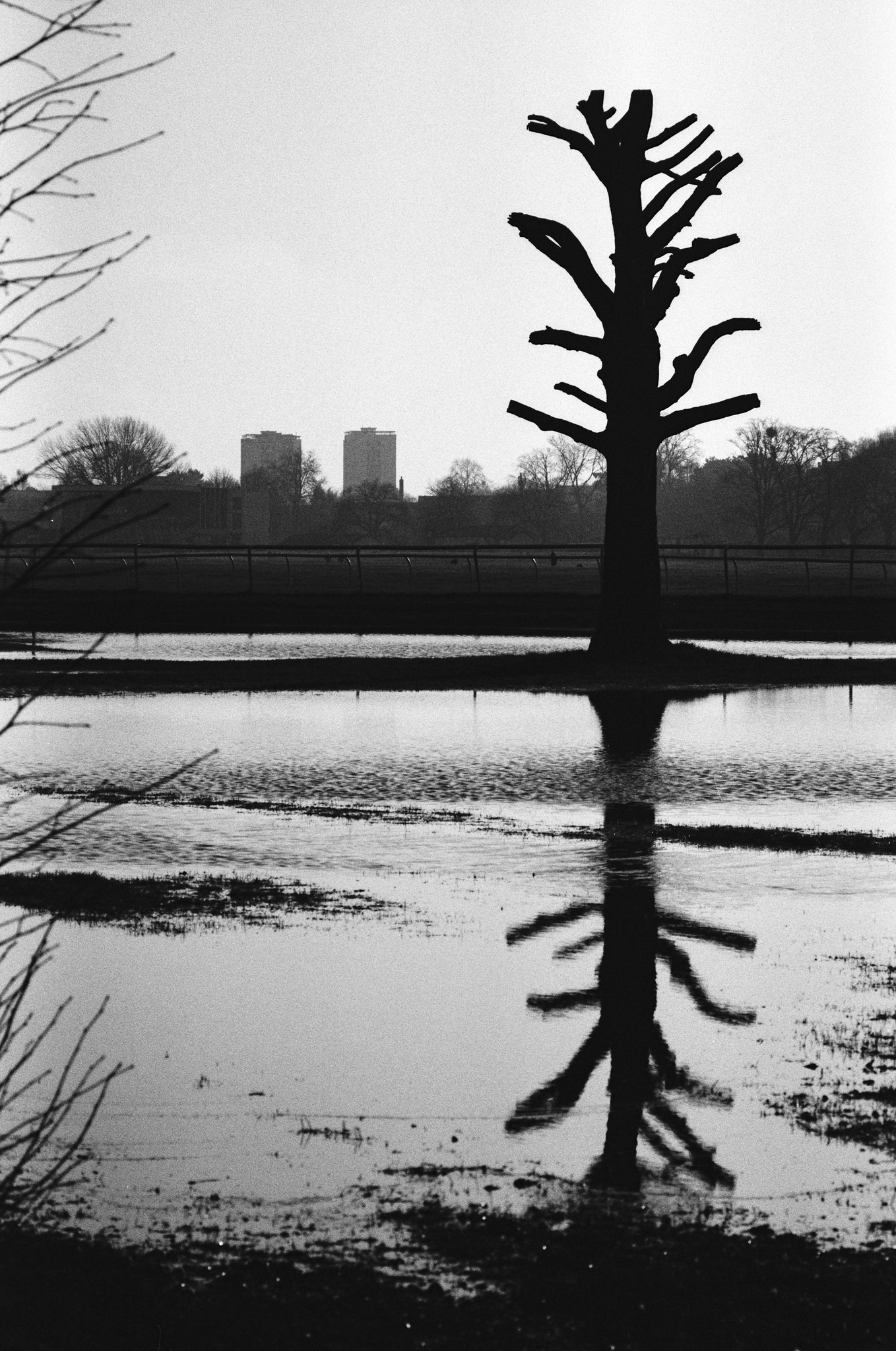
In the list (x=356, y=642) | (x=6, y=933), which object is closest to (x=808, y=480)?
(x=356, y=642)

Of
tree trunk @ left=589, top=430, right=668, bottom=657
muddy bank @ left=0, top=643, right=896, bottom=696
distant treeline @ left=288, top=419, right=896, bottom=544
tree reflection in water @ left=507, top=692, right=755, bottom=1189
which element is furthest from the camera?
distant treeline @ left=288, top=419, right=896, bottom=544

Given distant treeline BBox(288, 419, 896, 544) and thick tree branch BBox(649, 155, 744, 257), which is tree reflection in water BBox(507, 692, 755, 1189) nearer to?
thick tree branch BBox(649, 155, 744, 257)

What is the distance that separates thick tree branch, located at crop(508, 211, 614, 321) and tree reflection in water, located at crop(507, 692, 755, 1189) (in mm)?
13967

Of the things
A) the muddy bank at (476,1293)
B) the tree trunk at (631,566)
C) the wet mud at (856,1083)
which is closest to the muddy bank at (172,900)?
the wet mud at (856,1083)

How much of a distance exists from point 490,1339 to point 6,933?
4.56 meters

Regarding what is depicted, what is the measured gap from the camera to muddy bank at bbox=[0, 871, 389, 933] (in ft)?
26.6

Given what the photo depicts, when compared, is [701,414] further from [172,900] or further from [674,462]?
[674,462]

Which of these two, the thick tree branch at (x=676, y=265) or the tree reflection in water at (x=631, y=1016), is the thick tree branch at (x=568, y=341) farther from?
the tree reflection in water at (x=631, y=1016)

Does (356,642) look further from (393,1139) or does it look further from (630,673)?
(393,1139)

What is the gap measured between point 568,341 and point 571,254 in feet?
4.12

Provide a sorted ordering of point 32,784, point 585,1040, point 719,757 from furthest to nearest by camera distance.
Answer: point 719,757
point 32,784
point 585,1040

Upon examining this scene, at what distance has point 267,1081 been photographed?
569 cm

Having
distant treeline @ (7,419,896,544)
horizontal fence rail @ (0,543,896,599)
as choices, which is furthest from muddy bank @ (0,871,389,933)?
distant treeline @ (7,419,896,544)

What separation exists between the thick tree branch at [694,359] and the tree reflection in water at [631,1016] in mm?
13529
